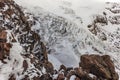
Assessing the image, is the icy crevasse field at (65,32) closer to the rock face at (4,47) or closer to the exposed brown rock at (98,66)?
the exposed brown rock at (98,66)

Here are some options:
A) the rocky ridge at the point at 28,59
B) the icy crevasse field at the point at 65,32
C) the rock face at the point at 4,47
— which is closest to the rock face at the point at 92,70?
the rocky ridge at the point at 28,59

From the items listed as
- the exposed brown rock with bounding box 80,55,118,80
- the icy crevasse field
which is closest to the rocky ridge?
the exposed brown rock with bounding box 80,55,118,80

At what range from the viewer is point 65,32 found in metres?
19.8

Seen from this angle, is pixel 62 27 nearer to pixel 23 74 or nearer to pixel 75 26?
pixel 75 26

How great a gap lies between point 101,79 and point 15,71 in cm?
438

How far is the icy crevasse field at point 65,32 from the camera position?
59.8 ft

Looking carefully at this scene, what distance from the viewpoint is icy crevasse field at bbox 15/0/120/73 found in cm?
1822

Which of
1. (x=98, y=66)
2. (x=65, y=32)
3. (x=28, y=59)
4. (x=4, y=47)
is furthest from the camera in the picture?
(x=65, y=32)

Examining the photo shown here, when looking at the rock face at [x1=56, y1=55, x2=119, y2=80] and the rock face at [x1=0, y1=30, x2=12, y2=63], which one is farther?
the rock face at [x1=56, y1=55, x2=119, y2=80]

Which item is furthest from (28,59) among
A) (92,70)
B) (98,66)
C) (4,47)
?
(98,66)

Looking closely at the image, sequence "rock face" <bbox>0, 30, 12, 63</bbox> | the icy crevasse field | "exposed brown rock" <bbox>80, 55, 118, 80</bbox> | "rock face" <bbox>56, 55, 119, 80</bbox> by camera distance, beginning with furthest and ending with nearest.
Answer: the icy crevasse field < "exposed brown rock" <bbox>80, 55, 118, 80</bbox> < "rock face" <bbox>56, 55, 119, 80</bbox> < "rock face" <bbox>0, 30, 12, 63</bbox>

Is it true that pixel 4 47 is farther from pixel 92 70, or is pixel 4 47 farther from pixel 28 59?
pixel 92 70

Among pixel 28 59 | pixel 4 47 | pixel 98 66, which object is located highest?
pixel 4 47

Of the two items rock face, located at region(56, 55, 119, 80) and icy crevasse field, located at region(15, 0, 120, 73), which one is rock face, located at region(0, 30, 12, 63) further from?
icy crevasse field, located at region(15, 0, 120, 73)
